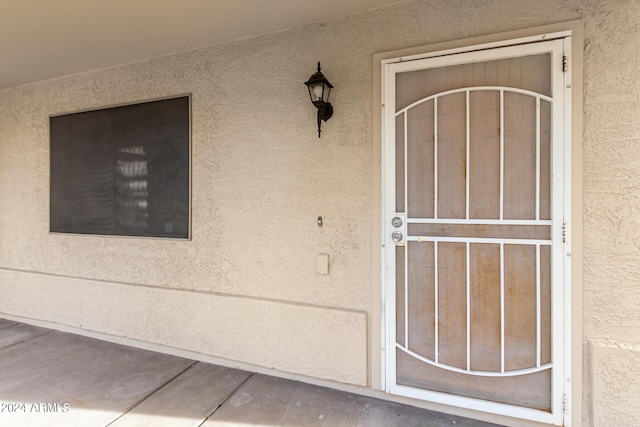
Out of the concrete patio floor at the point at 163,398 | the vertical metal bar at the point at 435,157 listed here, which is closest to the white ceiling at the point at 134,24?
the vertical metal bar at the point at 435,157

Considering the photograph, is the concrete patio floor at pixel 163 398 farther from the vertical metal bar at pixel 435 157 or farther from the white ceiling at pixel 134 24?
the white ceiling at pixel 134 24

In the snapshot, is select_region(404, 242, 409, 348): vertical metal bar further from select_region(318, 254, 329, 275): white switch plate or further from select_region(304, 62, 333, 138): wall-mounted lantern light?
select_region(304, 62, 333, 138): wall-mounted lantern light

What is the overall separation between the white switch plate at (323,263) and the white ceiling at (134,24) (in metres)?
1.94

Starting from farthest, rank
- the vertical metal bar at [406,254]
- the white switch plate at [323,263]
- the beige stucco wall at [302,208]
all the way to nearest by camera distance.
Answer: the white switch plate at [323,263] → the vertical metal bar at [406,254] → the beige stucco wall at [302,208]

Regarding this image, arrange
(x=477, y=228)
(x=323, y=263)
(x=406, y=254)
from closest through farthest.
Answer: (x=477, y=228), (x=406, y=254), (x=323, y=263)

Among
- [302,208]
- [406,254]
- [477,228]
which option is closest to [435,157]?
[477,228]

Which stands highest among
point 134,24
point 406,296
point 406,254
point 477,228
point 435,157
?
point 134,24

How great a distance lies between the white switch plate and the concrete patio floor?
0.97 metres

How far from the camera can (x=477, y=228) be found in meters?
2.11

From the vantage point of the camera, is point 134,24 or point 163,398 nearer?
point 163,398

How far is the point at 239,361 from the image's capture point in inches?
109

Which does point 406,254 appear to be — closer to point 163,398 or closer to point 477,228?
point 477,228

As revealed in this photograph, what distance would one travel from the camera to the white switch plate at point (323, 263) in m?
2.47

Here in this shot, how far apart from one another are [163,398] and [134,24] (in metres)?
3.08
